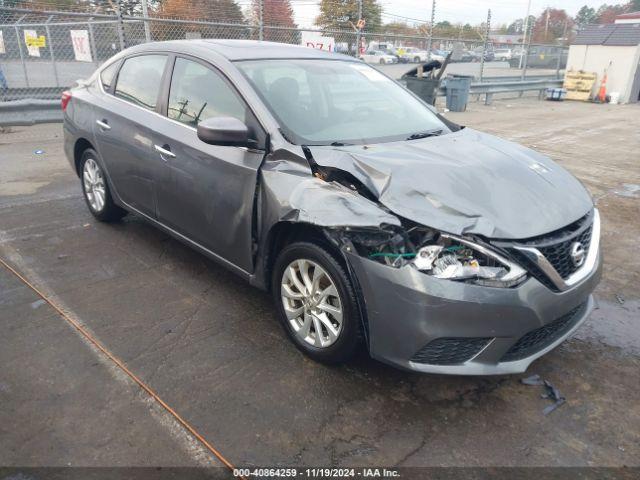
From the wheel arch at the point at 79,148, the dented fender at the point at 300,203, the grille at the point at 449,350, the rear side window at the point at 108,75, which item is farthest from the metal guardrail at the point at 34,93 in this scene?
the grille at the point at 449,350

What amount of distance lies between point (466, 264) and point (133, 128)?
2826 mm

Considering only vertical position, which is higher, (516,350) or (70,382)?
(516,350)

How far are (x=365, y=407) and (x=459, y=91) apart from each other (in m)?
13.6

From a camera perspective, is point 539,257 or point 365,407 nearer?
point 539,257

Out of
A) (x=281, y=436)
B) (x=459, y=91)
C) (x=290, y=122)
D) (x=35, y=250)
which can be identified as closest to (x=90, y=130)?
(x=35, y=250)

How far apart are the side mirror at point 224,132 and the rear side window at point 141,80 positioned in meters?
1.12

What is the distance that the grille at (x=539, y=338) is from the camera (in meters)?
2.53

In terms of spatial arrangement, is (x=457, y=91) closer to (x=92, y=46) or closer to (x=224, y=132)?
(x=92, y=46)

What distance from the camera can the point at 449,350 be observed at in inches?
97.8

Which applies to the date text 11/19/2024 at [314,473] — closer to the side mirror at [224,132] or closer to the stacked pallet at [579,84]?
the side mirror at [224,132]

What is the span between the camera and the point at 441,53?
2556 cm

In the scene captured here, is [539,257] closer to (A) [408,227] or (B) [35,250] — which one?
(A) [408,227]

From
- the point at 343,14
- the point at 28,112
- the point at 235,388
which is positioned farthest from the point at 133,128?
the point at 343,14

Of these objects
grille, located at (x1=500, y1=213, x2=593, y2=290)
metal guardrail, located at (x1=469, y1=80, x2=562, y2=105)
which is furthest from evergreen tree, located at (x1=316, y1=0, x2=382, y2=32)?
grille, located at (x1=500, y1=213, x2=593, y2=290)
